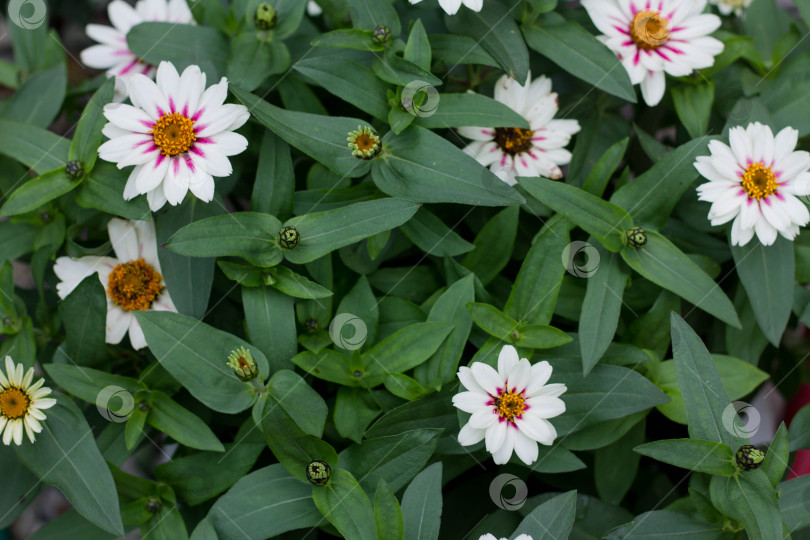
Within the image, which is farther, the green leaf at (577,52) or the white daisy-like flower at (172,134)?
the green leaf at (577,52)

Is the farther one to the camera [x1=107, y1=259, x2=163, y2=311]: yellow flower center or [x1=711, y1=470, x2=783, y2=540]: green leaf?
[x1=107, y1=259, x2=163, y2=311]: yellow flower center

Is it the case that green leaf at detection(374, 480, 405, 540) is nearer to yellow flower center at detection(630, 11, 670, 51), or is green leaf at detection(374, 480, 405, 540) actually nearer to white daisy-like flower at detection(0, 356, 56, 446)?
white daisy-like flower at detection(0, 356, 56, 446)

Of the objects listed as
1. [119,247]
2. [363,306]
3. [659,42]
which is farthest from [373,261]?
[659,42]

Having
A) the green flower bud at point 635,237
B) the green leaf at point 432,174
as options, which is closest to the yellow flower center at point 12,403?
the green leaf at point 432,174

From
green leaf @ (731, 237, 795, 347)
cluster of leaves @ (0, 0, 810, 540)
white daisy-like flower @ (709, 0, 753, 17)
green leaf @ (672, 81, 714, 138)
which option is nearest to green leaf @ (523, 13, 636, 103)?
cluster of leaves @ (0, 0, 810, 540)

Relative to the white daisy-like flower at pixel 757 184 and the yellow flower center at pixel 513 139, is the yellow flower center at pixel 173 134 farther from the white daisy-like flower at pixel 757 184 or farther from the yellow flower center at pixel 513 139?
the white daisy-like flower at pixel 757 184

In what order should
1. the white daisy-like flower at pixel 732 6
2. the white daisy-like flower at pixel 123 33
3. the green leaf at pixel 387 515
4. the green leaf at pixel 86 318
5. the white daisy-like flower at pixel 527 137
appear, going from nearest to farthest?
the green leaf at pixel 387 515 < the green leaf at pixel 86 318 < the white daisy-like flower at pixel 527 137 < the white daisy-like flower at pixel 123 33 < the white daisy-like flower at pixel 732 6

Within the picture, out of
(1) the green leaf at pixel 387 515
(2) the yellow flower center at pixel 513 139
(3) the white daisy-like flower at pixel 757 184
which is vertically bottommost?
(1) the green leaf at pixel 387 515
